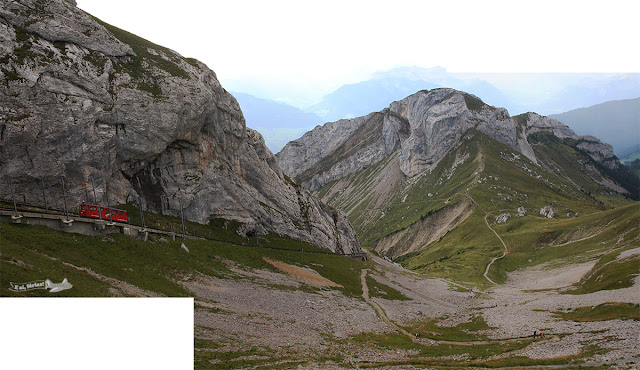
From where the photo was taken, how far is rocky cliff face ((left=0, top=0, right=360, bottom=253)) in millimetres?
68375

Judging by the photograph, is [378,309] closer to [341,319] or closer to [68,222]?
[341,319]

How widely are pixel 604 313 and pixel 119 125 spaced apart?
90432 millimetres

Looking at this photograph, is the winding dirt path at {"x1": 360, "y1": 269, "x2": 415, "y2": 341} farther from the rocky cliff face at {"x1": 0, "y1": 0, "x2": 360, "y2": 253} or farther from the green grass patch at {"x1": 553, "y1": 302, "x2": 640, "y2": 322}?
the rocky cliff face at {"x1": 0, "y1": 0, "x2": 360, "y2": 253}

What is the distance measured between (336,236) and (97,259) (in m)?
90.2

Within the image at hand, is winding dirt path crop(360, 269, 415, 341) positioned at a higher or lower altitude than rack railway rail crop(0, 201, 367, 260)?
lower

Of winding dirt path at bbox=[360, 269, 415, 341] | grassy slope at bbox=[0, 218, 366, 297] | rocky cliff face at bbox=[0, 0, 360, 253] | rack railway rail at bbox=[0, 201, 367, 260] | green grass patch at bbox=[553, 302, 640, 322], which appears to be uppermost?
rocky cliff face at bbox=[0, 0, 360, 253]

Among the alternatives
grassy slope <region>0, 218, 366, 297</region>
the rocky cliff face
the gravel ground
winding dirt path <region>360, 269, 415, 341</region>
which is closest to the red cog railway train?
grassy slope <region>0, 218, 366, 297</region>

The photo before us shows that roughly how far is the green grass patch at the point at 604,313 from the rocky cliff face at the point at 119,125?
67111 mm

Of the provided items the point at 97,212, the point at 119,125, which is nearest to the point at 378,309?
the point at 97,212

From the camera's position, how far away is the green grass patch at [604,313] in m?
53.8

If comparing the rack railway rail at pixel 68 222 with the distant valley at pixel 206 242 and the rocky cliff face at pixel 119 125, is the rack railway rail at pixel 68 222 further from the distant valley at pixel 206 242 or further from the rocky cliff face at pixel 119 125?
the rocky cliff face at pixel 119 125

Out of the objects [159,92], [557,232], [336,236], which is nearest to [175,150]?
[159,92]

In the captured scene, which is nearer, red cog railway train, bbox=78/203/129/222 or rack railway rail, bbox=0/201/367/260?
rack railway rail, bbox=0/201/367/260

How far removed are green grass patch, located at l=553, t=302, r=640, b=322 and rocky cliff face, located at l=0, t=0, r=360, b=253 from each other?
67.1m
